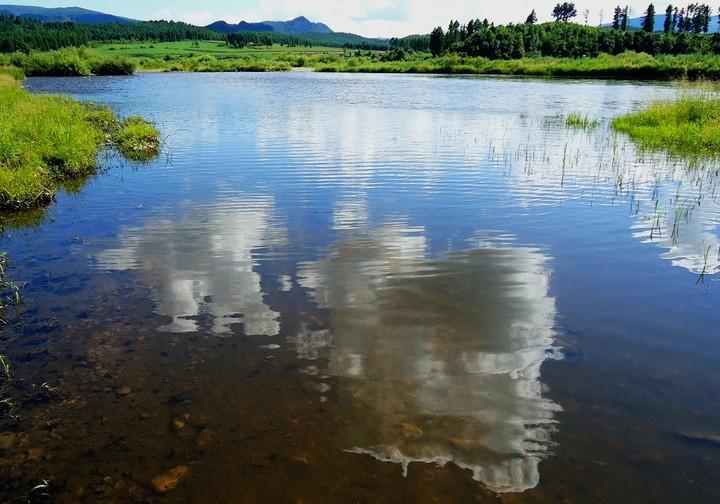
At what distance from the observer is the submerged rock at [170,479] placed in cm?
605

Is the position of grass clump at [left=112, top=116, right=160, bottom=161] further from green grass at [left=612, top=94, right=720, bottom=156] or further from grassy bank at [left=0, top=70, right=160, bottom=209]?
green grass at [left=612, top=94, right=720, bottom=156]

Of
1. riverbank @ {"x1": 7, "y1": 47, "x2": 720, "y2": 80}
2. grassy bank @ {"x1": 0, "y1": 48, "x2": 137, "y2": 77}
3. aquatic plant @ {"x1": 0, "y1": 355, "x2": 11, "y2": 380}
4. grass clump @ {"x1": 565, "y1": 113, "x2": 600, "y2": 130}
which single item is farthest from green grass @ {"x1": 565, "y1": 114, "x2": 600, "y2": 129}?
grassy bank @ {"x1": 0, "y1": 48, "x2": 137, "y2": 77}

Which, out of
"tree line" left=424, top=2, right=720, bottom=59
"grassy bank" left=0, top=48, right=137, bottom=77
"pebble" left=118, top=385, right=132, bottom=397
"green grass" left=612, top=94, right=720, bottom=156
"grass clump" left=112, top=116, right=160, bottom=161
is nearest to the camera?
"pebble" left=118, top=385, right=132, bottom=397

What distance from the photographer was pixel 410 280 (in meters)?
11.6

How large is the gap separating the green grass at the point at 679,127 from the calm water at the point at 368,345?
10.1 meters

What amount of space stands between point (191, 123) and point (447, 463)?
38.6m

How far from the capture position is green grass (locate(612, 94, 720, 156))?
28.1m

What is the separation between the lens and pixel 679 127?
103 feet

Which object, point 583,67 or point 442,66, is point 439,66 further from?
point 583,67

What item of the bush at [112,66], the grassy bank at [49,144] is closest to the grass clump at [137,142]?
the grassy bank at [49,144]

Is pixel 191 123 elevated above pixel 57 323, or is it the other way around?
pixel 191 123

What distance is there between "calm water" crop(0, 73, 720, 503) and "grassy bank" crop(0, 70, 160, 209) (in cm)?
134

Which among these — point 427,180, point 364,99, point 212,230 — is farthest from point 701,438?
point 364,99

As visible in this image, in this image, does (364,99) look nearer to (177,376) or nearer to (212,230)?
(212,230)
